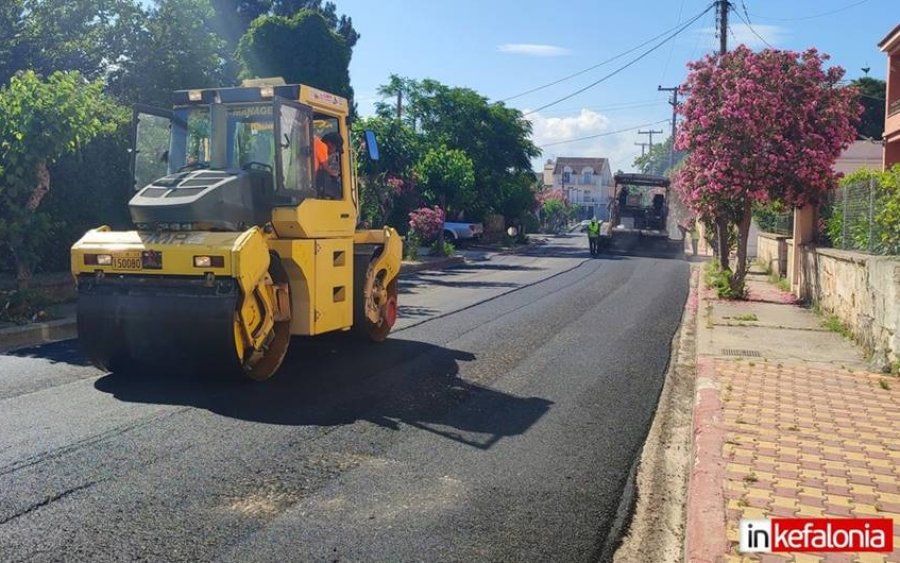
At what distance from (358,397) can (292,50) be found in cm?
2468

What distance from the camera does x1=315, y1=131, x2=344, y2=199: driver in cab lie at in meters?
9.59

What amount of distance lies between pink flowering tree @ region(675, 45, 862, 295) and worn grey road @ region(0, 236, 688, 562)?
267 inches

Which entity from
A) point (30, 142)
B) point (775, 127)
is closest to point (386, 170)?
point (775, 127)

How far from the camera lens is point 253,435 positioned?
6609 mm

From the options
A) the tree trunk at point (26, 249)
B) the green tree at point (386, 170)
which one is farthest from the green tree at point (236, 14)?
the tree trunk at point (26, 249)

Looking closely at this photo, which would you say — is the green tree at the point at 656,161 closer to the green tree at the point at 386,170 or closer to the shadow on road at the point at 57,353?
the green tree at the point at 386,170

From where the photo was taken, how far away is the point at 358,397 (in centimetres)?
801

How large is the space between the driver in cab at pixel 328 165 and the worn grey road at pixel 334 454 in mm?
1877

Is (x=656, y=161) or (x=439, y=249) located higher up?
(x=656, y=161)

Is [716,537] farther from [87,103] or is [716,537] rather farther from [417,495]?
[87,103]

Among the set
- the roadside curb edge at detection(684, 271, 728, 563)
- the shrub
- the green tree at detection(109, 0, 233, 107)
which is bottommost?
the roadside curb edge at detection(684, 271, 728, 563)

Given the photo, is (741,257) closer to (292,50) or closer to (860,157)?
(292,50)

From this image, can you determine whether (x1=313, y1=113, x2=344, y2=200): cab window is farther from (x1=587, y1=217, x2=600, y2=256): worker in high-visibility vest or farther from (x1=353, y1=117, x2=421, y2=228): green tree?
(x1=587, y1=217, x2=600, y2=256): worker in high-visibility vest

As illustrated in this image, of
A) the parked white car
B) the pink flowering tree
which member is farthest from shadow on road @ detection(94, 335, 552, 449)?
the parked white car
